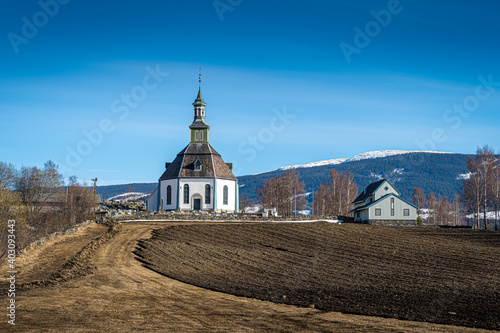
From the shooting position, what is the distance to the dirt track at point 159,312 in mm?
13414

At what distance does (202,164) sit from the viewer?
67.9m

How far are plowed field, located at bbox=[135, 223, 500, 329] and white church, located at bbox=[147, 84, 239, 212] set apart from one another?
72.8ft

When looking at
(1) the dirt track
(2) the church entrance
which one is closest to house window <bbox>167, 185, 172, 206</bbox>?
(2) the church entrance

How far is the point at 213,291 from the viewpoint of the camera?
1942cm

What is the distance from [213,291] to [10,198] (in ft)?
94.8

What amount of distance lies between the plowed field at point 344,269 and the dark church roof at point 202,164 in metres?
23.4

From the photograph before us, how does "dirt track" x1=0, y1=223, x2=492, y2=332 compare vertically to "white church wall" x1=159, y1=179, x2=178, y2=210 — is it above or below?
below

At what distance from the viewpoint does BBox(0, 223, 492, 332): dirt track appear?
13.4 meters

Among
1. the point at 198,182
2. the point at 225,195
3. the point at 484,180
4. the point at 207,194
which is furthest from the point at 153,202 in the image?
the point at 484,180

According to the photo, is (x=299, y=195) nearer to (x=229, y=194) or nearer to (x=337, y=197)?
(x=337, y=197)

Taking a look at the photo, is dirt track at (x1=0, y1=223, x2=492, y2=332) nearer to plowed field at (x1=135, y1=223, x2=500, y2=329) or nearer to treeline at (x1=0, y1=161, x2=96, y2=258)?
plowed field at (x1=135, y1=223, x2=500, y2=329)

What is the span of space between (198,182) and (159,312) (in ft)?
167

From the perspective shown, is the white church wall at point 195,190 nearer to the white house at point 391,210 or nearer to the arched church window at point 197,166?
the arched church window at point 197,166

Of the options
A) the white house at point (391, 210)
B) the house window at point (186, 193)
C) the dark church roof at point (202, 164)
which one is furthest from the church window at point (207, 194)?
the white house at point (391, 210)
